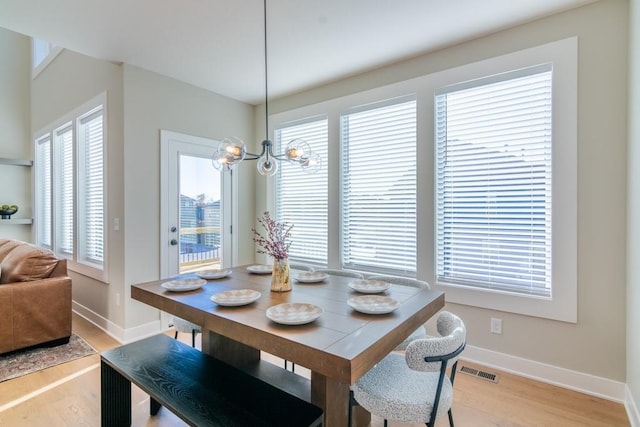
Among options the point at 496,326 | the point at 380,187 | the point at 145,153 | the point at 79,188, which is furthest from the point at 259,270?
the point at 79,188

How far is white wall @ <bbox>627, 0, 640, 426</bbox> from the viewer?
1.91 meters

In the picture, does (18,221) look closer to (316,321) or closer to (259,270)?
(259,270)

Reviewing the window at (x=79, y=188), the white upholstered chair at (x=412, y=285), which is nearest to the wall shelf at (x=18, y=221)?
the window at (x=79, y=188)

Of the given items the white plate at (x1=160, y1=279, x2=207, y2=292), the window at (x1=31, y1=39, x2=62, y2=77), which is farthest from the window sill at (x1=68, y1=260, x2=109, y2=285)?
the window at (x1=31, y1=39, x2=62, y2=77)

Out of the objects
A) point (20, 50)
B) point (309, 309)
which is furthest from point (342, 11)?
point (20, 50)

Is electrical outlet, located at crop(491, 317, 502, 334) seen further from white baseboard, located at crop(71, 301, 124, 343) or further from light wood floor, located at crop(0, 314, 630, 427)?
white baseboard, located at crop(71, 301, 124, 343)

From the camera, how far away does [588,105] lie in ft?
7.57

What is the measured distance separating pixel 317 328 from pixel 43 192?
19.5 feet

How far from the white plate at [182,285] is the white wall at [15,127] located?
204 inches

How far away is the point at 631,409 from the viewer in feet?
6.61

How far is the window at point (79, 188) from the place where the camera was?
3.71 m

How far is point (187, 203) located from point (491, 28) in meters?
3.50

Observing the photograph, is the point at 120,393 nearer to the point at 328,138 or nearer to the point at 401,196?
the point at 401,196

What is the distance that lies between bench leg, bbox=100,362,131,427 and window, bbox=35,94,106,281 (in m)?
1.93
